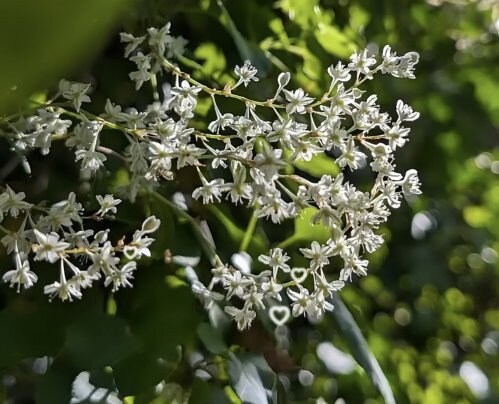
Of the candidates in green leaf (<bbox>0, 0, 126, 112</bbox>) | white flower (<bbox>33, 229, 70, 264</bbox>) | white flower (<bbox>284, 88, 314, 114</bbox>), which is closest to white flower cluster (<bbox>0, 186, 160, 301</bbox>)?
white flower (<bbox>33, 229, 70, 264</bbox>)

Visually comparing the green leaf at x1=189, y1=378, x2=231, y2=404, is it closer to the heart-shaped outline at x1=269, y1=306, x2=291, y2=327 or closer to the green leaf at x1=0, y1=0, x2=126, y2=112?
the heart-shaped outline at x1=269, y1=306, x2=291, y2=327

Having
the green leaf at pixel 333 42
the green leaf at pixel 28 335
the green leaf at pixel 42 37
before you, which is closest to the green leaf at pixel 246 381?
the green leaf at pixel 28 335

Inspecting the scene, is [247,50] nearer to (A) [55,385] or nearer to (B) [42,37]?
(A) [55,385]

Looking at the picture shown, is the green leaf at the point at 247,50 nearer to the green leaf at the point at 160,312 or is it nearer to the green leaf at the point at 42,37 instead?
the green leaf at the point at 160,312

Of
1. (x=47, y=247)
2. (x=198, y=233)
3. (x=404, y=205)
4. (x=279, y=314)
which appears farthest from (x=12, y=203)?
(x=404, y=205)

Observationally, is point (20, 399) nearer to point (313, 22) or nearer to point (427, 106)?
point (313, 22)

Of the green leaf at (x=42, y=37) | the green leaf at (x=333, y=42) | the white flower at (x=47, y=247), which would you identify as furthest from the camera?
Result: the green leaf at (x=333, y=42)
